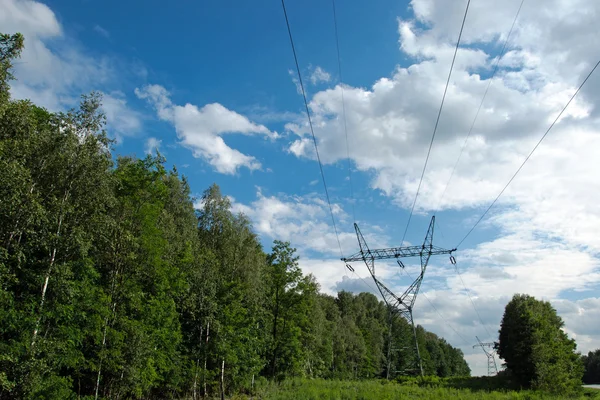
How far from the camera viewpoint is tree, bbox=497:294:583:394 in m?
43.9

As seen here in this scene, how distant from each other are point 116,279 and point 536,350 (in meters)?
42.5

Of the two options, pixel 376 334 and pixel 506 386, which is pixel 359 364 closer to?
pixel 376 334

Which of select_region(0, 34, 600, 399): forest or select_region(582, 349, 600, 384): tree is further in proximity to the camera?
select_region(582, 349, 600, 384): tree

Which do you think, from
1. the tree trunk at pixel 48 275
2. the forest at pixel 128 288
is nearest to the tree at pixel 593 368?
the forest at pixel 128 288

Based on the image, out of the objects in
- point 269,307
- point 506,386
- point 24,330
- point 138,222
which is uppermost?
point 138,222

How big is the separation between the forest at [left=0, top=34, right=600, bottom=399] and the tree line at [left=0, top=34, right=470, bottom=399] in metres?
0.09

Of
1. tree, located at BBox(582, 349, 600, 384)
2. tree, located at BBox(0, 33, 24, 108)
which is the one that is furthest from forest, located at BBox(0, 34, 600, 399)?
tree, located at BBox(582, 349, 600, 384)

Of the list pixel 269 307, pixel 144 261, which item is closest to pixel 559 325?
pixel 269 307

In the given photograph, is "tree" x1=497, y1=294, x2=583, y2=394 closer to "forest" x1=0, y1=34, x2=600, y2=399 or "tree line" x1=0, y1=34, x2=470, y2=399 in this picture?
"forest" x1=0, y1=34, x2=600, y2=399

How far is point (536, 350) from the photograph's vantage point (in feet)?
148

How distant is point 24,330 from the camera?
702 inches

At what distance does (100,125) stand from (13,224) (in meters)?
6.30

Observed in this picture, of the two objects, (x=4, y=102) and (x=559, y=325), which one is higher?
(x=4, y=102)

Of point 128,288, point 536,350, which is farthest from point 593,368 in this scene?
point 128,288
